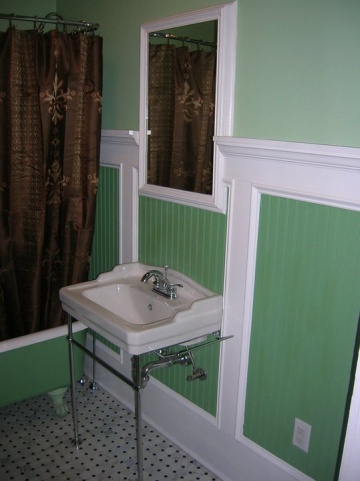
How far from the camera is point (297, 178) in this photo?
5.00 ft

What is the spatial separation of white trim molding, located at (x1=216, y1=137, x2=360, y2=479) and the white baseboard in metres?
0.05

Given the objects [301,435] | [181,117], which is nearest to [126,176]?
[181,117]

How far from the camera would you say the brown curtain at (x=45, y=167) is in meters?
2.12

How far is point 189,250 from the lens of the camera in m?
1.99

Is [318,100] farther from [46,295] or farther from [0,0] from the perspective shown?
[0,0]

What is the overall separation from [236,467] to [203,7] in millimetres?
1806

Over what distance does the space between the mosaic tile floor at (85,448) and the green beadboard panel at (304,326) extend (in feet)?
1.60

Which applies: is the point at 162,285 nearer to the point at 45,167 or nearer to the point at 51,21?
the point at 45,167

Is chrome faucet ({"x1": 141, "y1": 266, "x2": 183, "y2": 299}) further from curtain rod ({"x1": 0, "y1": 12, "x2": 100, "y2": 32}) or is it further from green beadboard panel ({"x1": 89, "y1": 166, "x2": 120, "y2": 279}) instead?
curtain rod ({"x1": 0, "y1": 12, "x2": 100, "y2": 32})

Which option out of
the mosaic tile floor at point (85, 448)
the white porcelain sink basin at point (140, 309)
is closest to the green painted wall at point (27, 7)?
the white porcelain sink basin at point (140, 309)

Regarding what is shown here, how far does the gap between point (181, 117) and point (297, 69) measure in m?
0.59

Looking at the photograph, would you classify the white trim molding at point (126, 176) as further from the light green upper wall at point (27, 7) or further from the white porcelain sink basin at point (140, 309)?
the light green upper wall at point (27, 7)

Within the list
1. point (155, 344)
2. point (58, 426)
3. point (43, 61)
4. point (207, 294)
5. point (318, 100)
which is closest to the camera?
point (318, 100)

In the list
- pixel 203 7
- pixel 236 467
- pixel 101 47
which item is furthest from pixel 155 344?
pixel 101 47
